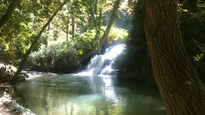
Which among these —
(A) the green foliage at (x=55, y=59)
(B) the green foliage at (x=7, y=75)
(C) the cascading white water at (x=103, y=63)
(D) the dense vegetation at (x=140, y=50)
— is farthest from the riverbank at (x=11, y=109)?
(A) the green foliage at (x=55, y=59)

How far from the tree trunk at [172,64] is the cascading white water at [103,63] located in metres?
16.6

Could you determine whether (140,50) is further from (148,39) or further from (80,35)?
(148,39)

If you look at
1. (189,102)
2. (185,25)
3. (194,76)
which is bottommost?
(189,102)

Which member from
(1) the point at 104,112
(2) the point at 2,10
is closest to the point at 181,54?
(1) the point at 104,112

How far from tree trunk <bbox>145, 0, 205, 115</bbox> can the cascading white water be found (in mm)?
16607

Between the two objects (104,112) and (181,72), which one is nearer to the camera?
(181,72)

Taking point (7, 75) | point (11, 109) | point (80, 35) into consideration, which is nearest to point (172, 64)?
point (80, 35)

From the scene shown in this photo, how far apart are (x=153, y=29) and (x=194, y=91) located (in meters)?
0.58

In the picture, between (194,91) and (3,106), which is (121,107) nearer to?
(3,106)

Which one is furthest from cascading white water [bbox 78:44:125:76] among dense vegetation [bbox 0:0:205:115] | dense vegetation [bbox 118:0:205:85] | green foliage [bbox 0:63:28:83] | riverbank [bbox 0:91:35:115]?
riverbank [bbox 0:91:35:115]

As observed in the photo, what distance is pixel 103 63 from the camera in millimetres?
19828

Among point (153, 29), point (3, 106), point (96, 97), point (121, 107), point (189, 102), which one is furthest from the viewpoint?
point (96, 97)

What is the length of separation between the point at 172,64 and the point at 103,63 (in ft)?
59.7

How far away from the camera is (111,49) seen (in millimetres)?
21703
